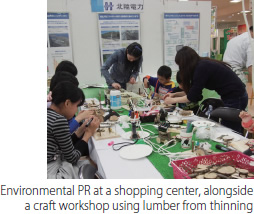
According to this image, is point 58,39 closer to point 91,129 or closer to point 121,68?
point 121,68

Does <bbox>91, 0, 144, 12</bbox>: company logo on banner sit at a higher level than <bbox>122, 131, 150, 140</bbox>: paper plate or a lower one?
higher

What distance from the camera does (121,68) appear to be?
10.2 ft

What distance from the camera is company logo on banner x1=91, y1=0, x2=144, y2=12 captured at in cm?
342

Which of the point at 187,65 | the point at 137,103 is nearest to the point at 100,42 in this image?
the point at 137,103

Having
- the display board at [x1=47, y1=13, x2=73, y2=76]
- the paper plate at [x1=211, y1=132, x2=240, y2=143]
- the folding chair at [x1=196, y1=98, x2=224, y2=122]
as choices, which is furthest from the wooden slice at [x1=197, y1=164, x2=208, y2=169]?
the display board at [x1=47, y1=13, x2=73, y2=76]

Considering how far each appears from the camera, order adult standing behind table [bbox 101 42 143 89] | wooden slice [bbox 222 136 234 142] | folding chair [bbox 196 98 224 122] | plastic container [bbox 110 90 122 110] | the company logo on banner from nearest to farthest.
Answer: wooden slice [bbox 222 136 234 142], folding chair [bbox 196 98 224 122], plastic container [bbox 110 90 122 110], adult standing behind table [bbox 101 42 143 89], the company logo on banner

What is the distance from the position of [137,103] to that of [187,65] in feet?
2.81

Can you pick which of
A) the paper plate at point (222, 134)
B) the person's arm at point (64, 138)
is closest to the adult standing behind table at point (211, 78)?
the paper plate at point (222, 134)

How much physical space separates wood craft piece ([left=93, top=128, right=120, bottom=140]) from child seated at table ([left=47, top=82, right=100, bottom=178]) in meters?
0.10

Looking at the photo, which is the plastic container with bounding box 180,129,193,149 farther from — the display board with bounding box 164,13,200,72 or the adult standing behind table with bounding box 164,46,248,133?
Answer: the display board with bounding box 164,13,200,72

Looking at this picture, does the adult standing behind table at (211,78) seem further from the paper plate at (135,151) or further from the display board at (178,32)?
the display board at (178,32)

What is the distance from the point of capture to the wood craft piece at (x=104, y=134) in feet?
4.97

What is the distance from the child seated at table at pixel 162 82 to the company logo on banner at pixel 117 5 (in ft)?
4.16

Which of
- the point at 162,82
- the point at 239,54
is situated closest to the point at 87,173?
the point at 162,82
